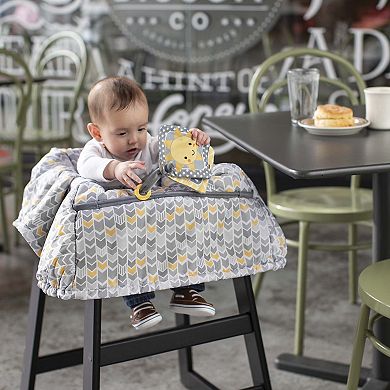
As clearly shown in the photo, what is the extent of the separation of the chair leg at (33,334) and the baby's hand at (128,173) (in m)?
0.43

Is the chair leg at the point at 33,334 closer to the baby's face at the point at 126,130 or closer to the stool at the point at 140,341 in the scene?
the stool at the point at 140,341

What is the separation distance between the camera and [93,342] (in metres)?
2.01

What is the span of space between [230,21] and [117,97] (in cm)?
285

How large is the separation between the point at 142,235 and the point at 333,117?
0.69 m

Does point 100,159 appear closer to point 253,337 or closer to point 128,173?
point 128,173

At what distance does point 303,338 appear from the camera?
2.86 metres

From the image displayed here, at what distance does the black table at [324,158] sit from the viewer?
1.98 meters

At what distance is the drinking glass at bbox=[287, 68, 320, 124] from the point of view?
2.54 m

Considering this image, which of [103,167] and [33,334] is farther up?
[103,167]

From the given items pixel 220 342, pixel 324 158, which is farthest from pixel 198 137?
pixel 220 342

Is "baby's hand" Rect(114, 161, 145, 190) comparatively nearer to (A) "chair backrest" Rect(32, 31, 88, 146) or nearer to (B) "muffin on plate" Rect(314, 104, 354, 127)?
(B) "muffin on plate" Rect(314, 104, 354, 127)

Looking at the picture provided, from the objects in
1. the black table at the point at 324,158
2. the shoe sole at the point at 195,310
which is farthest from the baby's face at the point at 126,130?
the shoe sole at the point at 195,310

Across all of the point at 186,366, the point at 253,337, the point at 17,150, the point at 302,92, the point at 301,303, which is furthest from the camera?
the point at 17,150

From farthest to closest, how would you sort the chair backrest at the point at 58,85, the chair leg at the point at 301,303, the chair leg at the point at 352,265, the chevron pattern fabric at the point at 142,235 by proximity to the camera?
the chair backrest at the point at 58,85, the chair leg at the point at 352,265, the chair leg at the point at 301,303, the chevron pattern fabric at the point at 142,235
